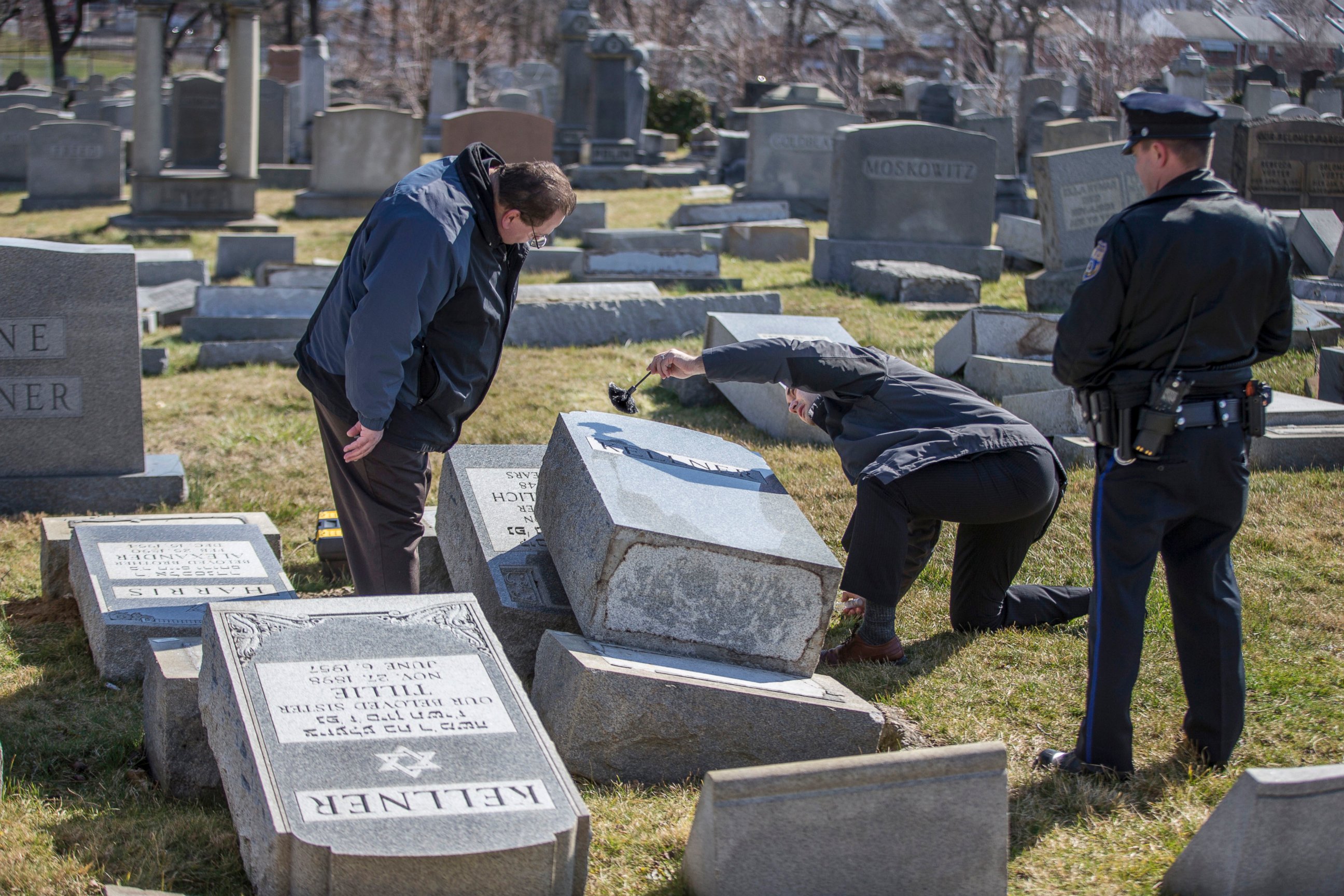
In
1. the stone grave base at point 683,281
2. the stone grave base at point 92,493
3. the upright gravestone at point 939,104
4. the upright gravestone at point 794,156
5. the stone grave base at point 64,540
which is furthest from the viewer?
the upright gravestone at point 939,104

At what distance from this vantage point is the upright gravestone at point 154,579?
405cm

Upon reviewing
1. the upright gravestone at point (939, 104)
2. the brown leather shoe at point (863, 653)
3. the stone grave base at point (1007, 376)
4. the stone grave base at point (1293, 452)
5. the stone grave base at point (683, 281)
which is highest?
the upright gravestone at point (939, 104)

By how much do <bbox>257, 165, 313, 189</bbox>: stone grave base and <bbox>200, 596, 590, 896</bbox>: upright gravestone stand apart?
17.5 metres

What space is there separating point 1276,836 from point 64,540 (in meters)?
4.26

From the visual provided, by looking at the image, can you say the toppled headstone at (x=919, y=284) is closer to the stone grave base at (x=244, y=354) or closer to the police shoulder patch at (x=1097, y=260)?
the stone grave base at (x=244, y=354)

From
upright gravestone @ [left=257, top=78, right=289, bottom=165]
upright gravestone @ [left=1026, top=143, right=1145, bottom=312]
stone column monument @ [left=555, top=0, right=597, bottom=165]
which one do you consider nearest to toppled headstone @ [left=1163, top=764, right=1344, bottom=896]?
upright gravestone @ [left=1026, top=143, right=1145, bottom=312]

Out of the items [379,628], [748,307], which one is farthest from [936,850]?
[748,307]

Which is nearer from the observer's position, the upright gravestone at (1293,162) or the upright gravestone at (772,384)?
the upright gravestone at (772,384)

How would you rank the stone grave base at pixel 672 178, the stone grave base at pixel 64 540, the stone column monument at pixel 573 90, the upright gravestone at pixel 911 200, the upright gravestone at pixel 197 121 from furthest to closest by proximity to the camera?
the stone column monument at pixel 573 90, the stone grave base at pixel 672 178, the upright gravestone at pixel 197 121, the upright gravestone at pixel 911 200, the stone grave base at pixel 64 540

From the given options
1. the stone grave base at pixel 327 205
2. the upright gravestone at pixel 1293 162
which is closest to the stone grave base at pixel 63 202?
the stone grave base at pixel 327 205

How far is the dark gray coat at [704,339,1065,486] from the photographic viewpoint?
13.3 feet

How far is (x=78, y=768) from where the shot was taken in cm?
346

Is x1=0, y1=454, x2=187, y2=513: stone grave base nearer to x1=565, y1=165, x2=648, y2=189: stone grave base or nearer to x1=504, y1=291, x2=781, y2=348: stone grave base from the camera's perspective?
x1=504, y1=291, x2=781, y2=348: stone grave base

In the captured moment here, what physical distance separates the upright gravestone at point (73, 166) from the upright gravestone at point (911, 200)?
1085 cm
